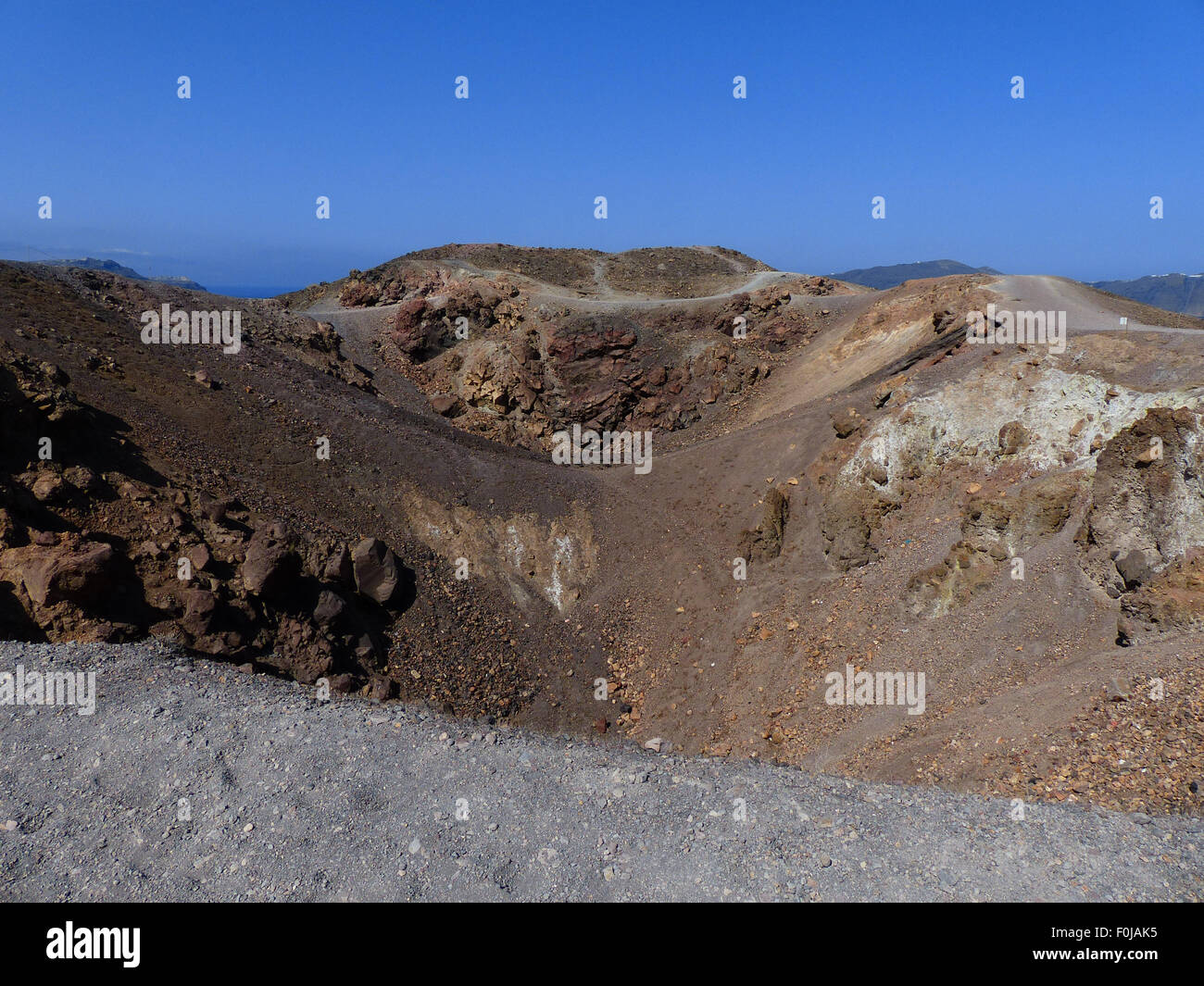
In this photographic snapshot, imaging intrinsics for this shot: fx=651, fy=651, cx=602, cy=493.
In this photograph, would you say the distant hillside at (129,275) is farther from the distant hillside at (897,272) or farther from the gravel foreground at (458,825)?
the distant hillside at (897,272)

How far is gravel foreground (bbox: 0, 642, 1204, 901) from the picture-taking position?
6.36 meters

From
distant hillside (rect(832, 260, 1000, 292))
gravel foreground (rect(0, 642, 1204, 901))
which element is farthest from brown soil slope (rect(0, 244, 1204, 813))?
distant hillside (rect(832, 260, 1000, 292))

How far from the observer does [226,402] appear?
19203 mm

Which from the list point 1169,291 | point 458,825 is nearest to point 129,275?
point 458,825

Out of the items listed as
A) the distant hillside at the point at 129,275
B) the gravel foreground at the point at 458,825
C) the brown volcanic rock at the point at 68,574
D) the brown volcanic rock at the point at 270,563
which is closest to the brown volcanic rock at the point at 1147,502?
the gravel foreground at the point at 458,825

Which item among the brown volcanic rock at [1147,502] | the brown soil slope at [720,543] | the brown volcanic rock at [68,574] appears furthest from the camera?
the brown volcanic rock at [1147,502]

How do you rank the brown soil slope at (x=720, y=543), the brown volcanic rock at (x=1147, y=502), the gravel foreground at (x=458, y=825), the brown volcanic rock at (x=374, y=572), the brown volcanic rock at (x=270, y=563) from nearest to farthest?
1. the gravel foreground at (x=458, y=825)
2. the brown soil slope at (x=720, y=543)
3. the brown volcanic rock at (x=1147, y=502)
4. the brown volcanic rock at (x=270, y=563)
5. the brown volcanic rock at (x=374, y=572)

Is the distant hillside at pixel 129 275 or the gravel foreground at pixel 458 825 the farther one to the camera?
the distant hillside at pixel 129 275

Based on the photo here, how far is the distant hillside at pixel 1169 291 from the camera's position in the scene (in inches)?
2859

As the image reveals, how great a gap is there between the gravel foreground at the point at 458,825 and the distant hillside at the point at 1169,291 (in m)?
87.5

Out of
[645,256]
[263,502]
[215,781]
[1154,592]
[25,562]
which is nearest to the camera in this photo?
[215,781]

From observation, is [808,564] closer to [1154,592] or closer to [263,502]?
[1154,592]

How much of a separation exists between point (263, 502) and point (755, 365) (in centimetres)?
2237
